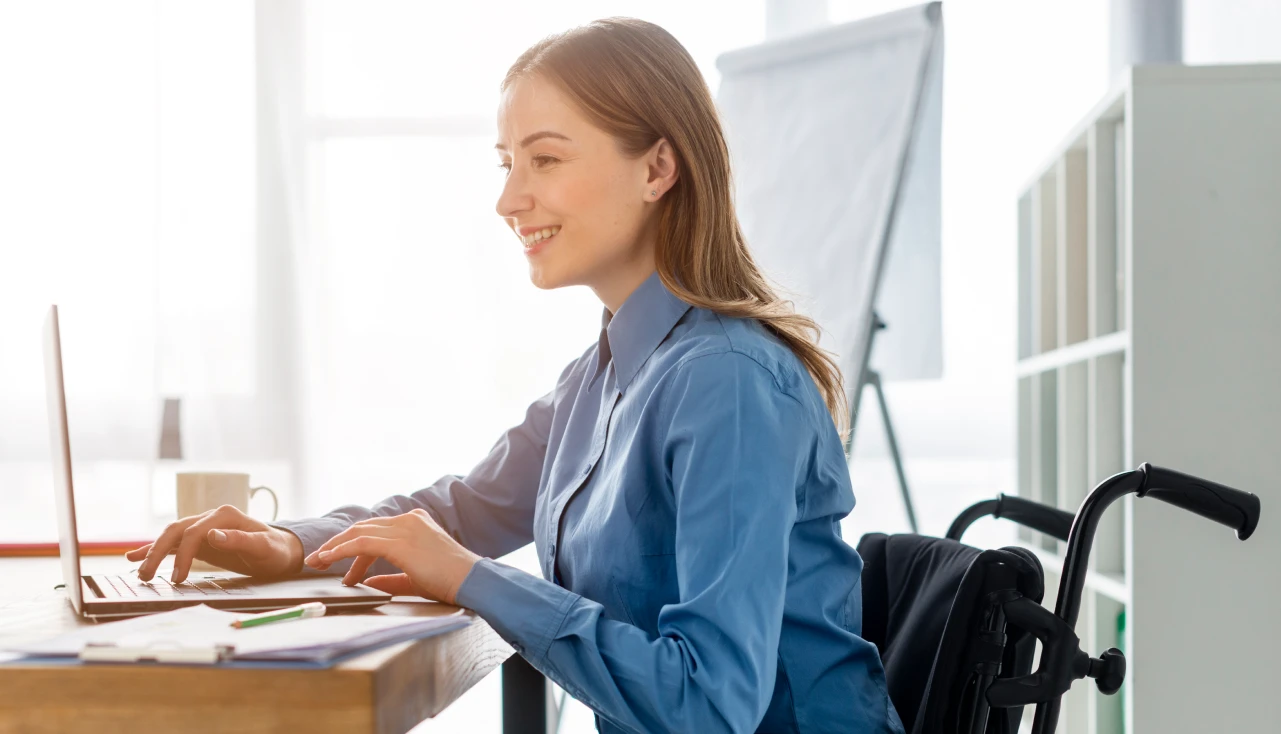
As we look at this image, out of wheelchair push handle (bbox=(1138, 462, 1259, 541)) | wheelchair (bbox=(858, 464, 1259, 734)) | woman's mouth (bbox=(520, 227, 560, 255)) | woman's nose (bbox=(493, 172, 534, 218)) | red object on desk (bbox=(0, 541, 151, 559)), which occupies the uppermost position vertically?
woman's nose (bbox=(493, 172, 534, 218))

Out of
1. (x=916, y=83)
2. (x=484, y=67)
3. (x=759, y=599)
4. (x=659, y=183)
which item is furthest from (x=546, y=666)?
(x=484, y=67)

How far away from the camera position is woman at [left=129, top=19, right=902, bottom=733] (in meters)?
0.75

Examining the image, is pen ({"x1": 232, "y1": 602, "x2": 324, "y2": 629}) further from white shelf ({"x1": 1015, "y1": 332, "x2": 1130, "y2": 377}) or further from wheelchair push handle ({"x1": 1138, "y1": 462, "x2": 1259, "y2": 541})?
white shelf ({"x1": 1015, "y1": 332, "x2": 1130, "y2": 377})

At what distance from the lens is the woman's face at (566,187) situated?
101 centimetres

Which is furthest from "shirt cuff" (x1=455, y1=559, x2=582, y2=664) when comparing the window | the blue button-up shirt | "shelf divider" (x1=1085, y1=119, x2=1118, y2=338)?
the window

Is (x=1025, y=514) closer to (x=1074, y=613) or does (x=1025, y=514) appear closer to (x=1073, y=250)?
(x=1074, y=613)

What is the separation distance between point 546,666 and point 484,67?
7.21 feet

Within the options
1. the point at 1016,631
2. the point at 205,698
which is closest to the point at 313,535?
the point at 205,698

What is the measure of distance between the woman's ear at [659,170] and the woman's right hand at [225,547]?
0.49 meters

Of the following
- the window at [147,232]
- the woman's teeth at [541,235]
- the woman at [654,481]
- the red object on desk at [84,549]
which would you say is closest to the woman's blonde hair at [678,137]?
the woman at [654,481]

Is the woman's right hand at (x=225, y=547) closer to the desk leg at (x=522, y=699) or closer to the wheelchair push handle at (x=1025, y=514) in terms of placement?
the desk leg at (x=522, y=699)

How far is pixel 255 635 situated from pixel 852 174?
1782 mm

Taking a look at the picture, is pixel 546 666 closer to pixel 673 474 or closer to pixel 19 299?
pixel 673 474

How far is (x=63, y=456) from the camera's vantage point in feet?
2.52
